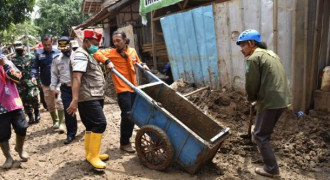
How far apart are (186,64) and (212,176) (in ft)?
13.0

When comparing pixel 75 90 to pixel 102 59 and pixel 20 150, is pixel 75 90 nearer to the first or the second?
pixel 102 59

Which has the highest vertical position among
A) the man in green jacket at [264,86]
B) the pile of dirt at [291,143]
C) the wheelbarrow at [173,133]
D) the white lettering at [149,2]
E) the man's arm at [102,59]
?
the white lettering at [149,2]

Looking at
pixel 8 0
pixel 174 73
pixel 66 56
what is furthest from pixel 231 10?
pixel 8 0

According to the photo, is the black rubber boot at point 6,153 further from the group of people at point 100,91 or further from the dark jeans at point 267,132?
the dark jeans at point 267,132

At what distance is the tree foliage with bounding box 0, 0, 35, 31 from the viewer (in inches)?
479

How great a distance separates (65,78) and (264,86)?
3404mm

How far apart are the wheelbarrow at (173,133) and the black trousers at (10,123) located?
161 cm

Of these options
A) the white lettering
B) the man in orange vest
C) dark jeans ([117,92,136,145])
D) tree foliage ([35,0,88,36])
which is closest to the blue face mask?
the man in orange vest

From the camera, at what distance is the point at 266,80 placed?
3.14 meters

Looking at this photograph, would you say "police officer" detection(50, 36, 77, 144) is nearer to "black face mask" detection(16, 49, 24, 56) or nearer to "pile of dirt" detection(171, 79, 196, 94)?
"black face mask" detection(16, 49, 24, 56)

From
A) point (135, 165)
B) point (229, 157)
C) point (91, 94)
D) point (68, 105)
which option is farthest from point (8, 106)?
point (229, 157)

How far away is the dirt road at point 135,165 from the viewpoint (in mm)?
3492

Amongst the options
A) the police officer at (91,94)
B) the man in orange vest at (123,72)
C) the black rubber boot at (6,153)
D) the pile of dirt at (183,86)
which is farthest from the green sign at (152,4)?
the black rubber boot at (6,153)

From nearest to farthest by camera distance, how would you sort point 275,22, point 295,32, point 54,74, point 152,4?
point 295,32, point 275,22, point 54,74, point 152,4
